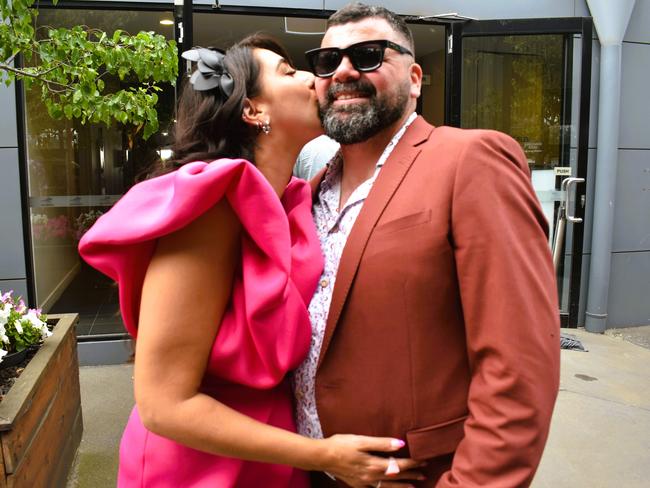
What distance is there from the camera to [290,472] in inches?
66.0

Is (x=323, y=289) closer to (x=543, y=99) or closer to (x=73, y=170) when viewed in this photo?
(x=73, y=170)

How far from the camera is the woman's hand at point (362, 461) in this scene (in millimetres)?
1497

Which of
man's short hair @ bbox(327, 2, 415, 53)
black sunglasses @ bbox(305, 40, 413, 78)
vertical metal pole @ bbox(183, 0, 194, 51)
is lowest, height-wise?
black sunglasses @ bbox(305, 40, 413, 78)

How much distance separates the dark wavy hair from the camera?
1800 millimetres

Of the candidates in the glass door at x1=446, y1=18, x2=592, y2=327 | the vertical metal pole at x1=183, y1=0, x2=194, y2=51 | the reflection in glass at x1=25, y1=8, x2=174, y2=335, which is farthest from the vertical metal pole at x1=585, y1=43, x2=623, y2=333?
the vertical metal pole at x1=183, y1=0, x2=194, y2=51

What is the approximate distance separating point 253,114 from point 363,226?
59 centimetres

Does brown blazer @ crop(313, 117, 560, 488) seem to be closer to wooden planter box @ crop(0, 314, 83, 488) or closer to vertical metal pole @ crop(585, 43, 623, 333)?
wooden planter box @ crop(0, 314, 83, 488)

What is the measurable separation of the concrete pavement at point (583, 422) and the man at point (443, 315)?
8.55 ft

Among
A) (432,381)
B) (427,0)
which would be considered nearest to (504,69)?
(427,0)

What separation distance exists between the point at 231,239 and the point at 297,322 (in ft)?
0.88

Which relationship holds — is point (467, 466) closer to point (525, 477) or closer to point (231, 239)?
point (525, 477)

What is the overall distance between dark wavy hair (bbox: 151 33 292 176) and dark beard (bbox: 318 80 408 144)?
28 centimetres

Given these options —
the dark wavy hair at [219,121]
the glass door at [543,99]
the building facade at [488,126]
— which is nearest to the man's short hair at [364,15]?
the dark wavy hair at [219,121]

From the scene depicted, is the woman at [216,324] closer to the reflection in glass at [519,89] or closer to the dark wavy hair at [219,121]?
the dark wavy hair at [219,121]
